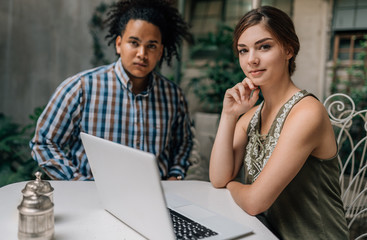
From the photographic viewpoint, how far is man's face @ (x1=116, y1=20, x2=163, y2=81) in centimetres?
172

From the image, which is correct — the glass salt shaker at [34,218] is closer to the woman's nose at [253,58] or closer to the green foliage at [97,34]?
the woman's nose at [253,58]

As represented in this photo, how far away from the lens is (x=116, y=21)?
76.8 inches

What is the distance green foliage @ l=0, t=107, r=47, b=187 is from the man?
125cm

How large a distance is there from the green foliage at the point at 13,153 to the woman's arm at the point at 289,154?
2217mm

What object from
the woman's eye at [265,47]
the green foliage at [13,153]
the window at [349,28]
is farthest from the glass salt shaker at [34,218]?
the window at [349,28]

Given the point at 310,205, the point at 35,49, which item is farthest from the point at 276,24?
the point at 35,49

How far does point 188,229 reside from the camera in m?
0.93

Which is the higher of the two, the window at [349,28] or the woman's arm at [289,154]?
the window at [349,28]

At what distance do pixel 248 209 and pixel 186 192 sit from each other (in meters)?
0.29

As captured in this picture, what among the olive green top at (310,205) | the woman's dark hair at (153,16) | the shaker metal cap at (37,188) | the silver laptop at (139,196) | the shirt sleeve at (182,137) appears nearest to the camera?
the silver laptop at (139,196)

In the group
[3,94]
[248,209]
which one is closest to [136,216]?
[248,209]

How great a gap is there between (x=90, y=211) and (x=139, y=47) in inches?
37.1

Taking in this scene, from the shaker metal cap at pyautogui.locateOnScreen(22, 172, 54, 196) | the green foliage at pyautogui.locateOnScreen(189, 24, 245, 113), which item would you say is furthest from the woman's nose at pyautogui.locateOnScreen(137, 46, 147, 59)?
the green foliage at pyautogui.locateOnScreen(189, 24, 245, 113)

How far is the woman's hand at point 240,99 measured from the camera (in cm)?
137
